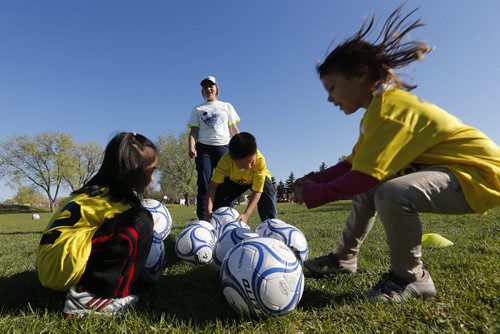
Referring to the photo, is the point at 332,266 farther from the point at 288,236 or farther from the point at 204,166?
the point at 204,166

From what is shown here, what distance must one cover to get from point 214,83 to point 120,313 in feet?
16.1

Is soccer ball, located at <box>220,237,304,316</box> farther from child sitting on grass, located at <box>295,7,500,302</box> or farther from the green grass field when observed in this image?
child sitting on grass, located at <box>295,7,500,302</box>

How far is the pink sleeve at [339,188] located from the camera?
2.13m

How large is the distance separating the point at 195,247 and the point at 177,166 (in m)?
52.5

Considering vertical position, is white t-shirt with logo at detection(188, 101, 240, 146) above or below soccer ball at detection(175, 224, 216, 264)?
above

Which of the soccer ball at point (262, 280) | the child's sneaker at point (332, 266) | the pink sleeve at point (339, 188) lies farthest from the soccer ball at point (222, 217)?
A: the pink sleeve at point (339, 188)

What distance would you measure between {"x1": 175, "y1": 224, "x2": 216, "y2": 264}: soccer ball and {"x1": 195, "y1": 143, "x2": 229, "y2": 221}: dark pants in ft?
5.73

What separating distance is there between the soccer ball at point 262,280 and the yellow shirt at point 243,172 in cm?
284

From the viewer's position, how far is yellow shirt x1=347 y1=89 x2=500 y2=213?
6.98 ft

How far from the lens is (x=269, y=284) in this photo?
223cm

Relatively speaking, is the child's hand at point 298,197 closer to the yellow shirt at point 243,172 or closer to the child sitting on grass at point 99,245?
the child sitting on grass at point 99,245

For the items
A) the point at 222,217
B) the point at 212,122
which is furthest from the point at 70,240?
the point at 212,122

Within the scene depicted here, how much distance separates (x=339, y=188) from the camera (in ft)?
7.26

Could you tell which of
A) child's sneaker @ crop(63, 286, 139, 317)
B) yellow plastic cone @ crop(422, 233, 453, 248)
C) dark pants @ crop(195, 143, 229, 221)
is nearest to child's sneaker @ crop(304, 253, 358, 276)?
child's sneaker @ crop(63, 286, 139, 317)
